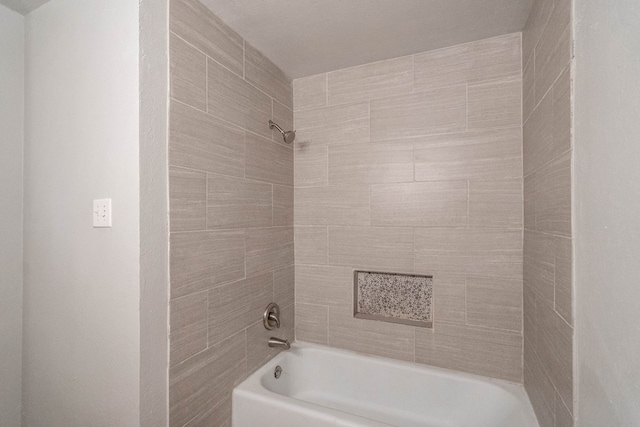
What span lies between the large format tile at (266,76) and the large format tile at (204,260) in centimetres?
87

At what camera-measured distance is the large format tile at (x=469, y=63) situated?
4.94 feet

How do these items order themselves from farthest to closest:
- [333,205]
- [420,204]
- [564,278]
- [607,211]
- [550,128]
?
[333,205], [420,204], [550,128], [564,278], [607,211]

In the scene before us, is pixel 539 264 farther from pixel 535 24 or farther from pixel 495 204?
pixel 535 24

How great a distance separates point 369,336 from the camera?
5.95ft

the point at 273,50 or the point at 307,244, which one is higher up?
the point at 273,50

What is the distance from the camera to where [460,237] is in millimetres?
1603

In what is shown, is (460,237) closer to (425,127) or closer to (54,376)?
(425,127)

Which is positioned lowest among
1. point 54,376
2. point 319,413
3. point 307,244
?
point 319,413

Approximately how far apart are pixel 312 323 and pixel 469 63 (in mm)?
1815

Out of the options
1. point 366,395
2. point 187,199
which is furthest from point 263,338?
point 187,199

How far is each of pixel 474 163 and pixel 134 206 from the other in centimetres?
161

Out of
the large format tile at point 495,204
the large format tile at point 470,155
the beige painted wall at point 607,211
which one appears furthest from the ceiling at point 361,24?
the large format tile at point 495,204

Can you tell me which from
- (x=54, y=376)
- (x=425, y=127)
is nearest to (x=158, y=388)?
(x=54, y=376)

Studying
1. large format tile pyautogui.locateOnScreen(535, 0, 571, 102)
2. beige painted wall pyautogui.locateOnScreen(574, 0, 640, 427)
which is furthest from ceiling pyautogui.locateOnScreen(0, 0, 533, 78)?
beige painted wall pyautogui.locateOnScreen(574, 0, 640, 427)
